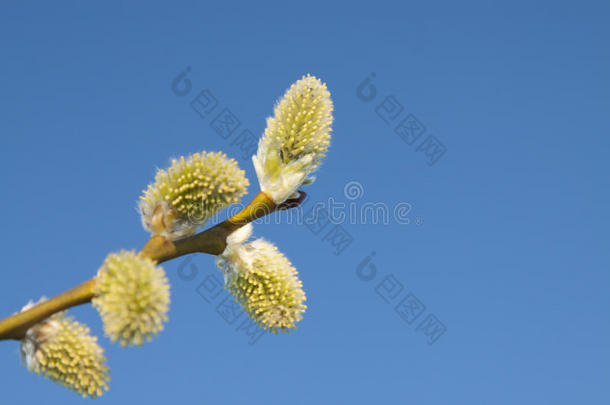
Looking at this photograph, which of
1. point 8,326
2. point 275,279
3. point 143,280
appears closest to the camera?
point 143,280

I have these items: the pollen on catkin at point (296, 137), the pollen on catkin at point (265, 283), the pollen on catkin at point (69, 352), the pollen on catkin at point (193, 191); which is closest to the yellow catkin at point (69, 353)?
the pollen on catkin at point (69, 352)

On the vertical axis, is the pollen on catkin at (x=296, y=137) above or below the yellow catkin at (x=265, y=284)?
above

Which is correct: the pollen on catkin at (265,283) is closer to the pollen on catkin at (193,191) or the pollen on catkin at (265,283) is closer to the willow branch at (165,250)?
the willow branch at (165,250)

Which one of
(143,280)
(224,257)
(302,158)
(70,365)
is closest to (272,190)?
(302,158)

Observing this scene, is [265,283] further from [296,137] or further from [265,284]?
[296,137]

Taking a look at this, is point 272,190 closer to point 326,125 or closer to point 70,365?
point 326,125

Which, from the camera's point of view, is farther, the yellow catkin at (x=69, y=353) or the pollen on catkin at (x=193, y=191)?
the pollen on catkin at (x=193, y=191)

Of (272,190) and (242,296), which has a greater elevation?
(272,190)

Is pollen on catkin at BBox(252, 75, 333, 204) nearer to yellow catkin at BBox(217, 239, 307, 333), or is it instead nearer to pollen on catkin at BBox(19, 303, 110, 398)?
yellow catkin at BBox(217, 239, 307, 333)
